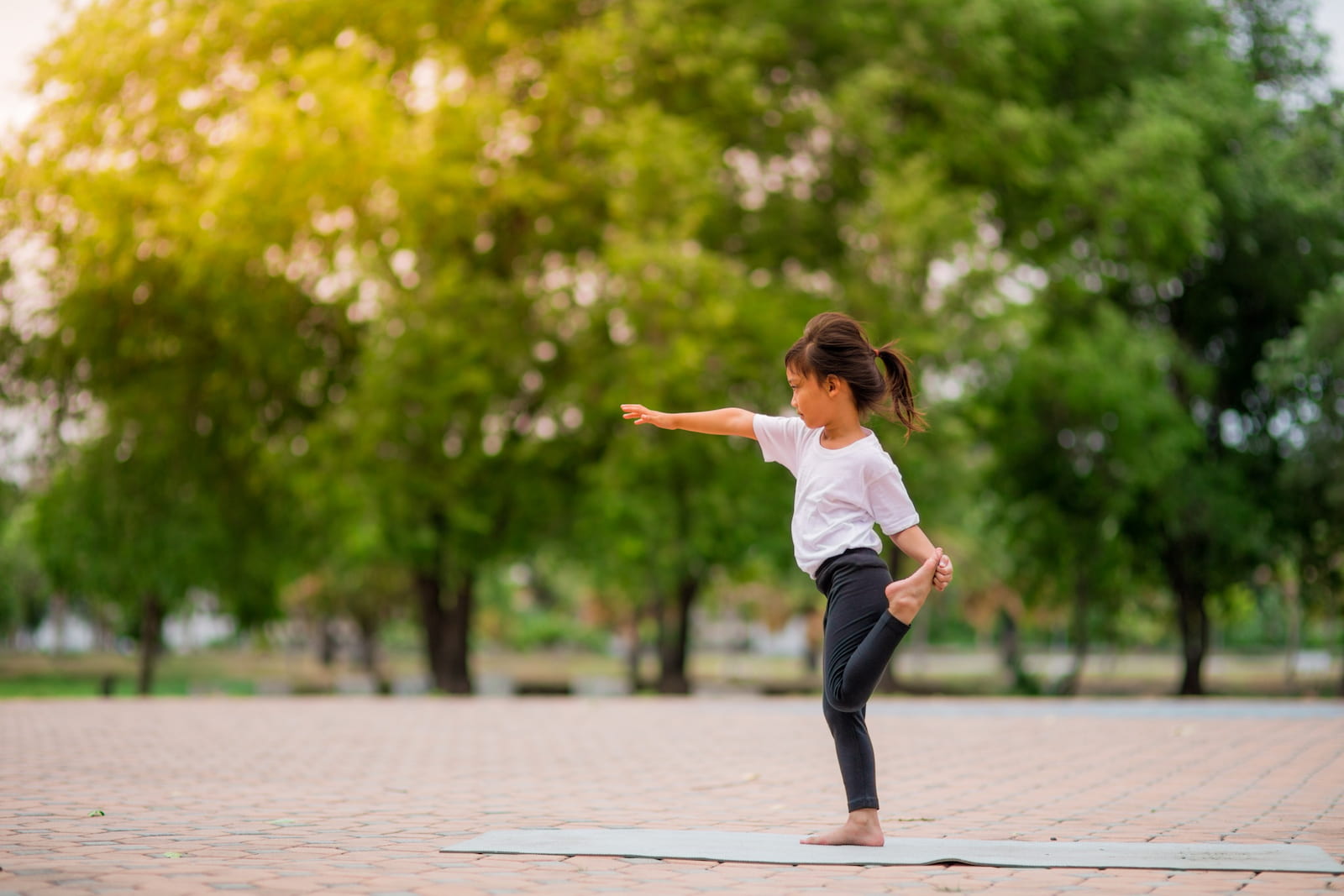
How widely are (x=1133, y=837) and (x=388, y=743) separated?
6.54 meters

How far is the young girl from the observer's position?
16.5 ft

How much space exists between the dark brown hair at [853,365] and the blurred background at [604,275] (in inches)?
507

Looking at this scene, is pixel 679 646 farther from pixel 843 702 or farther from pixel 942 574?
pixel 942 574

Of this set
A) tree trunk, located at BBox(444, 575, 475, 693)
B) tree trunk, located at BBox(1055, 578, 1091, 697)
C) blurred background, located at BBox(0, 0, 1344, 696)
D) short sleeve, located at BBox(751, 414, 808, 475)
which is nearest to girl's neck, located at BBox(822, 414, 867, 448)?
short sleeve, located at BBox(751, 414, 808, 475)

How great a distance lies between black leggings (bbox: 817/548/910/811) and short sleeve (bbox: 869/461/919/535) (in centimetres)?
15

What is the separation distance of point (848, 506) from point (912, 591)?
1.50 ft

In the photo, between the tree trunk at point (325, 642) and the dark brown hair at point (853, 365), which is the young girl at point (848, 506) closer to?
the dark brown hair at point (853, 365)

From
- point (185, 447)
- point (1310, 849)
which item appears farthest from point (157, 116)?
point (1310, 849)

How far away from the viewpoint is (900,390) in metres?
5.29

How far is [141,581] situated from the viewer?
21984 mm

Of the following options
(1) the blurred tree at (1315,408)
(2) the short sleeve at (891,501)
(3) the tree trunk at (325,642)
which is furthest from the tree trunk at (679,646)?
(3) the tree trunk at (325,642)

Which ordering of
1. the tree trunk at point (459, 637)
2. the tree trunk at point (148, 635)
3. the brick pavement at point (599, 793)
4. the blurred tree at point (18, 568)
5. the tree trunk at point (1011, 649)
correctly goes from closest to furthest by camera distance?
the brick pavement at point (599, 793) < the blurred tree at point (18, 568) < the tree trunk at point (459, 637) < the tree trunk at point (148, 635) < the tree trunk at point (1011, 649)

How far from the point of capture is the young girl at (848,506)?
16.5ft

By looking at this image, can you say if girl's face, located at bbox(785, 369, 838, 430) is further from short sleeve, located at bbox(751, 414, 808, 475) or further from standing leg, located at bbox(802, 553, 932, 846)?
standing leg, located at bbox(802, 553, 932, 846)
